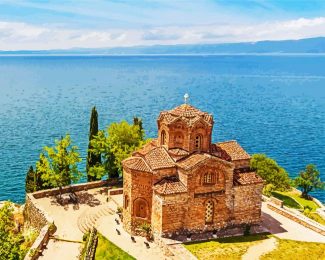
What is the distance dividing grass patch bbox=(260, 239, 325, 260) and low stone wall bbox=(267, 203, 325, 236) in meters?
3.11

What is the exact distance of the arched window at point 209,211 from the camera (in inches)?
1580

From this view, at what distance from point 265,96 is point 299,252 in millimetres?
144774

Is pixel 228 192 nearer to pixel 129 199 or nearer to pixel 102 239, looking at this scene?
pixel 129 199

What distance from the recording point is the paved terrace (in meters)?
38.0

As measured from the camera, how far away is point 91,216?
4519cm

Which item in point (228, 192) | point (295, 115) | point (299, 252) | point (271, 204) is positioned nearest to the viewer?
point (299, 252)

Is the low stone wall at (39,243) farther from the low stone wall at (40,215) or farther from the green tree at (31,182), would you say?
the green tree at (31,182)

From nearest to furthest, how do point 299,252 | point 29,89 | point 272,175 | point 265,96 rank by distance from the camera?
point 299,252, point 272,175, point 265,96, point 29,89

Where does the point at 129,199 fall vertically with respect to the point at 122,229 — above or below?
above

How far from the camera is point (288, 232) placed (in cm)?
4188

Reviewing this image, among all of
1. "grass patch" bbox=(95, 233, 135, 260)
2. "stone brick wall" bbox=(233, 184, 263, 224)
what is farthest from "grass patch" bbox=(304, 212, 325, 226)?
"grass patch" bbox=(95, 233, 135, 260)

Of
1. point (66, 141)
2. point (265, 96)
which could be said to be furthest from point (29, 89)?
point (66, 141)

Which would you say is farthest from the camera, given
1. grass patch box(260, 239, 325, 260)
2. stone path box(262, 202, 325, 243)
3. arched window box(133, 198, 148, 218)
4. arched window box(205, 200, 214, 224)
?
stone path box(262, 202, 325, 243)

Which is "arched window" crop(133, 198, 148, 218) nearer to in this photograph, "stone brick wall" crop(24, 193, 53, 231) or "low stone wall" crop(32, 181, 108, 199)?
"stone brick wall" crop(24, 193, 53, 231)
